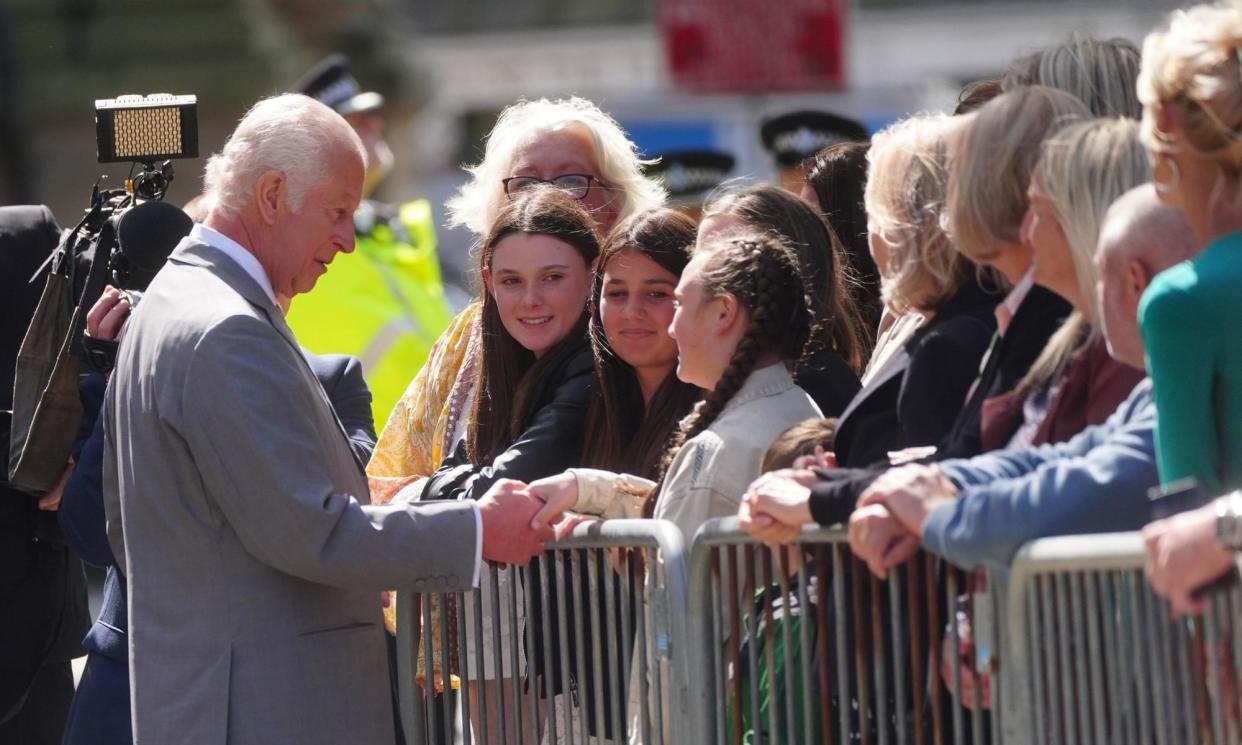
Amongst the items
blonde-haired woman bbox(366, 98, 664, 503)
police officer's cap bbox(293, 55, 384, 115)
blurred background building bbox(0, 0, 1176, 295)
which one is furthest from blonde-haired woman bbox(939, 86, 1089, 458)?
blurred background building bbox(0, 0, 1176, 295)

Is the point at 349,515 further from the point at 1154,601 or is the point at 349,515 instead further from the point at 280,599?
the point at 1154,601

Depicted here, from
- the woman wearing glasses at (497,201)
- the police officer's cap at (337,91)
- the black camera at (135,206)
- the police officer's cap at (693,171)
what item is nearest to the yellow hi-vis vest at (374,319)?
the police officer's cap at (337,91)

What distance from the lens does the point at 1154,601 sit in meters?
2.65

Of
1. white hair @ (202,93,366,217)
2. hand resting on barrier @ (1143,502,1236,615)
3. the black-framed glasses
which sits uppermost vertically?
the black-framed glasses

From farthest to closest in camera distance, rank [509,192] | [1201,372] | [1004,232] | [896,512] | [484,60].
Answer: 1. [484,60]
2. [509,192]
3. [1004,232]
4. [896,512]
5. [1201,372]

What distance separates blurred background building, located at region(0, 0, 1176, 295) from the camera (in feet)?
50.5

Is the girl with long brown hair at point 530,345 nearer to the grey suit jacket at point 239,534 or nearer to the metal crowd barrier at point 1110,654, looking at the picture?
the grey suit jacket at point 239,534

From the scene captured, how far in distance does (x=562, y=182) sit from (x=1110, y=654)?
2.23 m

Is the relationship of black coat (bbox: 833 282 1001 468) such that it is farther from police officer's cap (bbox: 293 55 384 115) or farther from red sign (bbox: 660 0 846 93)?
red sign (bbox: 660 0 846 93)

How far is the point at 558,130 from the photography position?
467 centimetres

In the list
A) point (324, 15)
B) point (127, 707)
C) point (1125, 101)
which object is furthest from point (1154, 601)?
point (324, 15)

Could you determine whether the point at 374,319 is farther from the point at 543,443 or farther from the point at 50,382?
the point at 543,443

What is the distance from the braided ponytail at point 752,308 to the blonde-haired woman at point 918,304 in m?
0.29

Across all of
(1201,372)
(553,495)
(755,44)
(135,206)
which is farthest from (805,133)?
(755,44)
